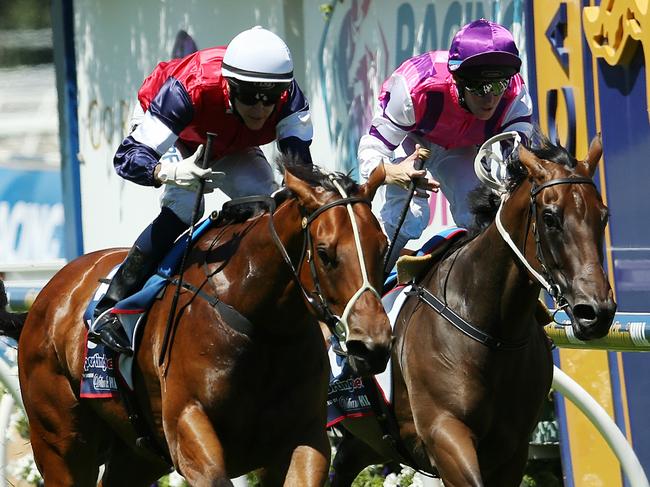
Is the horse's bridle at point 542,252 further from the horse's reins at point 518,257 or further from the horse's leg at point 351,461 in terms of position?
the horse's leg at point 351,461

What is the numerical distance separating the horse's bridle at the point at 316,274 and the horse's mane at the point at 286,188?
2cm

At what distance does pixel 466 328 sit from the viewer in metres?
5.53

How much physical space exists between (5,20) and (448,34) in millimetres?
5695

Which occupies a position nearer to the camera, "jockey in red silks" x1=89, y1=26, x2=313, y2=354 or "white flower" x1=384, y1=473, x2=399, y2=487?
"jockey in red silks" x1=89, y1=26, x2=313, y2=354

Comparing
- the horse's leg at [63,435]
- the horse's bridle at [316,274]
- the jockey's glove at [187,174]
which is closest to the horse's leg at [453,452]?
the horse's bridle at [316,274]

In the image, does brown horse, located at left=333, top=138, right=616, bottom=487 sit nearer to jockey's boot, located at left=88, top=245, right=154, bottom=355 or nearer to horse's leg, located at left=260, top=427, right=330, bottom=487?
horse's leg, located at left=260, top=427, right=330, bottom=487

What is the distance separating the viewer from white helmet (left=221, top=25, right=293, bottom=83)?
17.1 feet

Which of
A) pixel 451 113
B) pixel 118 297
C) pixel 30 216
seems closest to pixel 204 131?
pixel 118 297

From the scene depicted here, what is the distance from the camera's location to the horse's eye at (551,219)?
5.04 metres

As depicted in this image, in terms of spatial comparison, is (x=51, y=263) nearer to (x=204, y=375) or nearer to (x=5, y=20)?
(x=5, y=20)

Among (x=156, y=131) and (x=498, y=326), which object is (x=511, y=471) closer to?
(x=498, y=326)

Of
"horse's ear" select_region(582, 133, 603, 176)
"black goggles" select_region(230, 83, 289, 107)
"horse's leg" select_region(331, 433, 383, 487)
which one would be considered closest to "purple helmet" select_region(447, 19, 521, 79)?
"horse's ear" select_region(582, 133, 603, 176)

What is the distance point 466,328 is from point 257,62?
1.31 m

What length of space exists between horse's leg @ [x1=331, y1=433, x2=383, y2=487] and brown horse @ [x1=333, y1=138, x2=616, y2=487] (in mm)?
738
